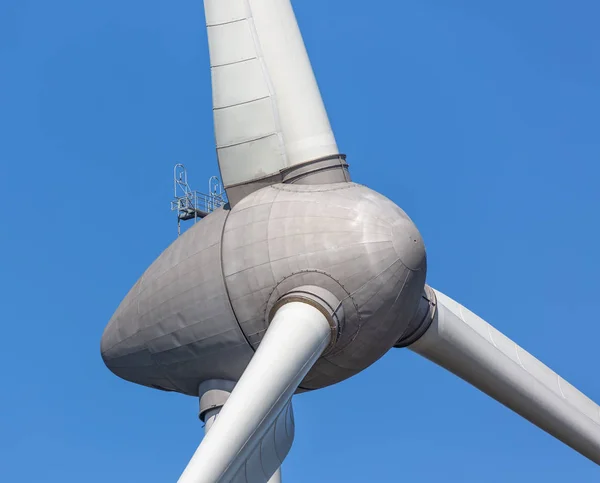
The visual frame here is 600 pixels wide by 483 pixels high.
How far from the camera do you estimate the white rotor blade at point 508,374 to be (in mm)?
43250

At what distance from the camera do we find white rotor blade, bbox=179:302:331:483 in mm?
33938

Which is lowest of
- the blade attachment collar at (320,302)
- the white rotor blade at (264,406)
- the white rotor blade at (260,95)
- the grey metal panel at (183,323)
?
the white rotor blade at (264,406)

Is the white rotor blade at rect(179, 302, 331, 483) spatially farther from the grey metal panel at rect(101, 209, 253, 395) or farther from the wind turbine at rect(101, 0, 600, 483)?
the grey metal panel at rect(101, 209, 253, 395)

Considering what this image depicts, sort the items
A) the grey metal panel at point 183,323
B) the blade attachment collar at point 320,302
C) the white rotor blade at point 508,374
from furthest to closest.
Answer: the white rotor blade at point 508,374 → the grey metal panel at point 183,323 → the blade attachment collar at point 320,302

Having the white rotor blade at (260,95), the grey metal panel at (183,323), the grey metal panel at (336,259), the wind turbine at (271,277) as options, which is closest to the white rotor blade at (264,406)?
the wind turbine at (271,277)

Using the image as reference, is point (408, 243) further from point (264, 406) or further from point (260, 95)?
point (264, 406)

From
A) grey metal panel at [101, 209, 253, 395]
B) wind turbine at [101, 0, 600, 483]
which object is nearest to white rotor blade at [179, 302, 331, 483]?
wind turbine at [101, 0, 600, 483]

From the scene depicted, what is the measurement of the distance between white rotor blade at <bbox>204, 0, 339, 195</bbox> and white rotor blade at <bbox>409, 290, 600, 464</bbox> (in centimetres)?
622

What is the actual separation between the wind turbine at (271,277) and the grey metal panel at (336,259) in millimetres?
33

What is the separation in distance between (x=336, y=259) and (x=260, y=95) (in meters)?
5.24

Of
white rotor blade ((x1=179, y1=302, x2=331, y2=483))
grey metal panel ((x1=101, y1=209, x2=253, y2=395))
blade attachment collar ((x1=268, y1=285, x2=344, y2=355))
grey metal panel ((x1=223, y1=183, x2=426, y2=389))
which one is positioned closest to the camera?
white rotor blade ((x1=179, y1=302, x2=331, y2=483))

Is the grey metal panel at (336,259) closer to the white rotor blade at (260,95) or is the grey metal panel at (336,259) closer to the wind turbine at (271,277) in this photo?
the wind turbine at (271,277)

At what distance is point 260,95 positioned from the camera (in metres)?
40.4

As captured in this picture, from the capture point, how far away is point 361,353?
128ft
